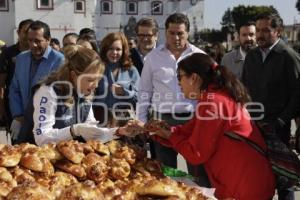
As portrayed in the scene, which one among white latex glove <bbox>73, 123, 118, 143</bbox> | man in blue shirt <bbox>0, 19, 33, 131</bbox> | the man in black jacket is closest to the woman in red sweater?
white latex glove <bbox>73, 123, 118, 143</bbox>

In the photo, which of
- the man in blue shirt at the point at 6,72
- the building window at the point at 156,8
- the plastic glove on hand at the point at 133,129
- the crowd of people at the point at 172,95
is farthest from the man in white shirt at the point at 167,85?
the building window at the point at 156,8

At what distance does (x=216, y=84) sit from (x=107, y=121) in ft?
5.87

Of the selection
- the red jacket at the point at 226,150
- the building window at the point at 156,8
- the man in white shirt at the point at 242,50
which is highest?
the building window at the point at 156,8

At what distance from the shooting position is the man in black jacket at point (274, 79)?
4.85m

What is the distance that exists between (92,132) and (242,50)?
134 inches

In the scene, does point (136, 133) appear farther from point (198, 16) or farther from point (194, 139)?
point (198, 16)

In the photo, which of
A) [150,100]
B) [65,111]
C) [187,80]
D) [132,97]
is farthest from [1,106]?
[187,80]

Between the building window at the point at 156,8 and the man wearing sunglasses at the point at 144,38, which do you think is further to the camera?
the building window at the point at 156,8

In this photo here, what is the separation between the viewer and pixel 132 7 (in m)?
75.5

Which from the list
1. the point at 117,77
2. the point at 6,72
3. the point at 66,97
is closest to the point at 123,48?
the point at 117,77

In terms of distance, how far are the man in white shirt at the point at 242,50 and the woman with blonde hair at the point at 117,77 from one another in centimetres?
137

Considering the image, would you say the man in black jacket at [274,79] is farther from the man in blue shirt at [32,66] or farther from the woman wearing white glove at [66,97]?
the man in blue shirt at [32,66]

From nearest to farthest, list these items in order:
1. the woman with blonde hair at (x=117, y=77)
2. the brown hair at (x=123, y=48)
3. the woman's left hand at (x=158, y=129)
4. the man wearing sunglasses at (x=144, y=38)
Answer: the woman's left hand at (x=158, y=129) → the woman with blonde hair at (x=117, y=77) → the brown hair at (x=123, y=48) → the man wearing sunglasses at (x=144, y=38)

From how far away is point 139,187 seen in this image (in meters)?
2.75
